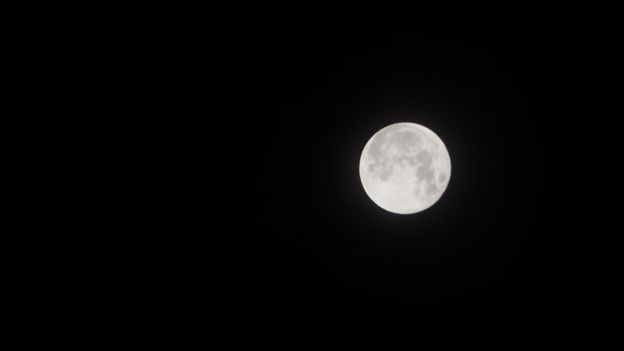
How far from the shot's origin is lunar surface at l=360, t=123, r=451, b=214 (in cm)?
593

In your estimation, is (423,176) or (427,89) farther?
(427,89)

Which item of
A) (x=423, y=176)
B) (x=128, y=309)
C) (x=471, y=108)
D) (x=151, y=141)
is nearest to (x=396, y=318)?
(x=423, y=176)

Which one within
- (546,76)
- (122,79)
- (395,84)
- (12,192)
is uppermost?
(546,76)

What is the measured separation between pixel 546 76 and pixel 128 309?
20.6 ft

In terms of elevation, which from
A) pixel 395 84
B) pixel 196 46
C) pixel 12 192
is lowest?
pixel 12 192

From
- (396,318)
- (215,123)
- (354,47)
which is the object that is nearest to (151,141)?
(215,123)

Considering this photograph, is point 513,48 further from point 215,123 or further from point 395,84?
point 215,123

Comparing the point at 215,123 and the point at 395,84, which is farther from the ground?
the point at 395,84

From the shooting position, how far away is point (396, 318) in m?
6.36

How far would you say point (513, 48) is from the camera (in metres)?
6.28

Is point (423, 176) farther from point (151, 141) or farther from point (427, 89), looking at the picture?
point (151, 141)

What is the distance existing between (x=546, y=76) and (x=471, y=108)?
3.38 ft

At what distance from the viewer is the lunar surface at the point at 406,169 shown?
19.4ft

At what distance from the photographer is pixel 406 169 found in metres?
5.98
